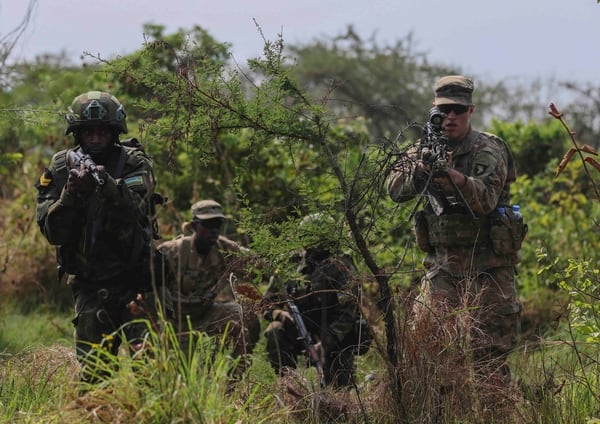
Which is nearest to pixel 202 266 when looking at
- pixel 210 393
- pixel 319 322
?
pixel 319 322

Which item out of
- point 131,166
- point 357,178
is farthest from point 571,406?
point 131,166

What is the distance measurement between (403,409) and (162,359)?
142 cm

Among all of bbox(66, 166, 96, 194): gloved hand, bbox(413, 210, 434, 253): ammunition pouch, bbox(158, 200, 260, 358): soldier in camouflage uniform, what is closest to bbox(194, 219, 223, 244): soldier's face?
bbox(158, 200, 260, 358): soldier in camouflage uniform

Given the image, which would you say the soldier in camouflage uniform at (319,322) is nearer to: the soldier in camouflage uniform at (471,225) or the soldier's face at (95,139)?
the soldier in camouflage uniform at (471,225)

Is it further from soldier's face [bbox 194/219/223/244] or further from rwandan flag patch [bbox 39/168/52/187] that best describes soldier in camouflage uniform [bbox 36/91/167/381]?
soldier's face [bbox 194/219/223/244]

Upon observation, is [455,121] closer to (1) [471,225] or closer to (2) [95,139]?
(1) [471,225]

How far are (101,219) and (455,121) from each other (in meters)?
2.08

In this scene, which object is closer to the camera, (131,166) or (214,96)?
(214,96)

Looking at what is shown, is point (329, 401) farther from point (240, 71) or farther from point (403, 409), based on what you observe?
point (240, 71)

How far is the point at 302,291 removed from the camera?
8.08 meters

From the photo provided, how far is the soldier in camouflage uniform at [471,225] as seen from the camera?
6.52 m

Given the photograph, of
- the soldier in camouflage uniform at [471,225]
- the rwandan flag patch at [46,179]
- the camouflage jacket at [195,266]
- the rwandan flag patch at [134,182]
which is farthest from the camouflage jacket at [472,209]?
the camouflage jacket at [195,266]

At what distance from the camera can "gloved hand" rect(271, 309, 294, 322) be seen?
8062mm

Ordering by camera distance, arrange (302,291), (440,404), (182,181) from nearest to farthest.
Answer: (440,404)
(302,291)
(182,181)
